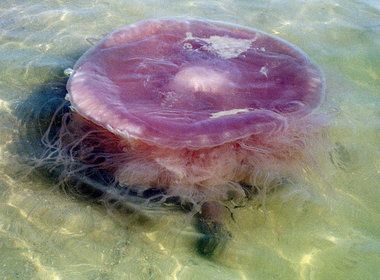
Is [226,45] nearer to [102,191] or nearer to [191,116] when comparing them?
[191,116]

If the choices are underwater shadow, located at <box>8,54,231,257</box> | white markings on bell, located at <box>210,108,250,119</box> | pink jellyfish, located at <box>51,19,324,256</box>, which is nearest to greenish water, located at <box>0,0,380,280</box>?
underwater shadow, located at <box>8,54,231,257</box>

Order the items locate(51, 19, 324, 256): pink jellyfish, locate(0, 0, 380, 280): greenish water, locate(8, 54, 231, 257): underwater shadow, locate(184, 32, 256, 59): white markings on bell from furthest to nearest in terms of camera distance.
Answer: locate(184, 32, 256, 59): white markings on bell, locate(8, 54, 231, 257): underwater shadow, locate(51, 19, 324, 256): pink jellyfish, locate(0, 0, 380, 280): greenish water

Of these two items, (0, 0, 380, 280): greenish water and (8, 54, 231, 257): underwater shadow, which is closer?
(0, 0, 380, 280): greenish water

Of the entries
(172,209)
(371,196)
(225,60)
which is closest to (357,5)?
(225,60)

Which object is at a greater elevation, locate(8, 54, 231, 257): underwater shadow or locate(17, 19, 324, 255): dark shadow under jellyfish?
locate(17, 19, 324, 255): dark shadow under jellyfish

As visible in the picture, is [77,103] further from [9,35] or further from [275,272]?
[9,35]

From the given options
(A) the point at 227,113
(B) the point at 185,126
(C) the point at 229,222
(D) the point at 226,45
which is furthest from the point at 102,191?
(D) the point at 226,45

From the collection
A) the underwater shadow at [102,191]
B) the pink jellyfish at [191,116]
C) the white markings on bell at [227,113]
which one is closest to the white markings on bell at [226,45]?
the pink jellyfish at [191,116]

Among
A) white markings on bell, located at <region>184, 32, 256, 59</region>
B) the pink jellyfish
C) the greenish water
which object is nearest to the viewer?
the greenish water

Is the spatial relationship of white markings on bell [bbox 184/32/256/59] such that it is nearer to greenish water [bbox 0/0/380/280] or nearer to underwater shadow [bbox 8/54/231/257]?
greenish water [bbox 0/0/380/280]
